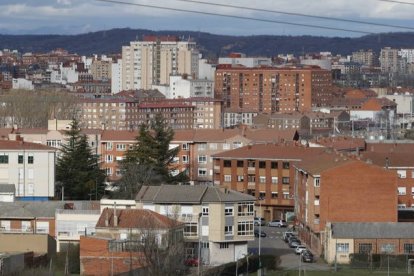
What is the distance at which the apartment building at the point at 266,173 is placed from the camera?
4369cm

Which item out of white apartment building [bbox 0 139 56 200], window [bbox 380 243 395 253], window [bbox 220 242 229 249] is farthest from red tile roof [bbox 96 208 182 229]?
white apartment building [bbox 0 139 56 200]

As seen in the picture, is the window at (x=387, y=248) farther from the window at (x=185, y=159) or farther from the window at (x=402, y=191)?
the window at (x=185, y=159)

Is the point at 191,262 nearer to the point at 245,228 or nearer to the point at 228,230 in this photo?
the point at 228,230

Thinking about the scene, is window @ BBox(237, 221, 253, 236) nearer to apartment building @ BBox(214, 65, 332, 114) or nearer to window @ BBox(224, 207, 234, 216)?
window @ BBox(224, 207, 234, 216)

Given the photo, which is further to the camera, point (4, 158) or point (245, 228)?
point (4, 158)

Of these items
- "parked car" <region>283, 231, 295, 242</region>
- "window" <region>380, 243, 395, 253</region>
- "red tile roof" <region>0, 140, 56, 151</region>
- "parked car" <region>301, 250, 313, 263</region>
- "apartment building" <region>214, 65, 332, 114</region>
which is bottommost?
"parked car" <region>301, 250, 313, 263</region>

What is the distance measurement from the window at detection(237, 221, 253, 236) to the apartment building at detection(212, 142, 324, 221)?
10.3 metres

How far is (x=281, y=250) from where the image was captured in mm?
33531

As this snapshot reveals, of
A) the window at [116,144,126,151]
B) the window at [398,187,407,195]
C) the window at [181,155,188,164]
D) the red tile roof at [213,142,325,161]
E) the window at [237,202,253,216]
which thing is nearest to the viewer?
the window at [237,202,253,216]

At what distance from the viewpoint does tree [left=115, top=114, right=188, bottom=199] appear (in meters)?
38.6

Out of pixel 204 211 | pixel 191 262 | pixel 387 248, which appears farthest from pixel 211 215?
pixel 387 248

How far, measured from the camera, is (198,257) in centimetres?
2922

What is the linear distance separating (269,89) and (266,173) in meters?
70.2

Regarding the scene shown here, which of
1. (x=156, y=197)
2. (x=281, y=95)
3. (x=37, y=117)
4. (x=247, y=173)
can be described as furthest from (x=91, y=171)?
(x=281, y=95)
